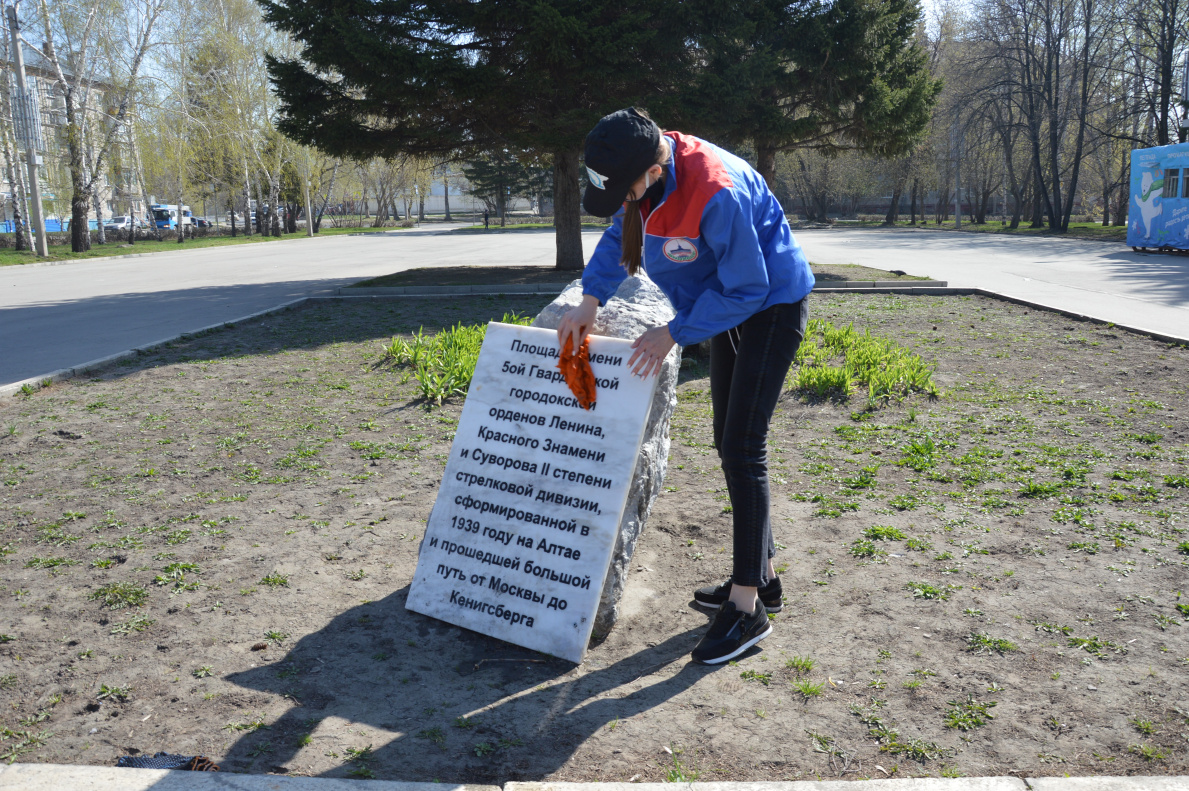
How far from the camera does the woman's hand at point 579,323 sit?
3023mm

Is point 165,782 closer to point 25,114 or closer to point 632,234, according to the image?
point 632,234

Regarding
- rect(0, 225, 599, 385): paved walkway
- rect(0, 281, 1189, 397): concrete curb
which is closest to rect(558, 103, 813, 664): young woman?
rect(0, 281, 1189, 397): concrete curb

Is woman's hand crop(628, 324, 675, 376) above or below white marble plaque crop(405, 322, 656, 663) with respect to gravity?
above

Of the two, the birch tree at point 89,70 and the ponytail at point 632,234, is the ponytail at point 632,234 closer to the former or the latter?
the ponytail at point 632,234

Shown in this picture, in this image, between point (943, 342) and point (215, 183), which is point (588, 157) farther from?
point (215, 183)

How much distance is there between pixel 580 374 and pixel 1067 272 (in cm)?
1770

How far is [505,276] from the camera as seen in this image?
1677cm

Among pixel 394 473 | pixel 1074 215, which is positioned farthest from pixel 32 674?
pixel 1074 215

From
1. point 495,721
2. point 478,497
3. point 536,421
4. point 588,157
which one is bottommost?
point 495,721

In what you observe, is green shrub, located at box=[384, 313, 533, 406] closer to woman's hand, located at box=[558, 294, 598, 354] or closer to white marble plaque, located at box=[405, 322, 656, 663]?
white marble plaque, located at box=[405, 322, 656, 663]

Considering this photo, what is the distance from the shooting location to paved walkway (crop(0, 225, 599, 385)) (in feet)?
31.4

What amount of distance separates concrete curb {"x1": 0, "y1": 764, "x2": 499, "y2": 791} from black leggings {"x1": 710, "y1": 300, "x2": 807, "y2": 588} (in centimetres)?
118

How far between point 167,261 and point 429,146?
1438 centimetres

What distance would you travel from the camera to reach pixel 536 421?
124 inches
